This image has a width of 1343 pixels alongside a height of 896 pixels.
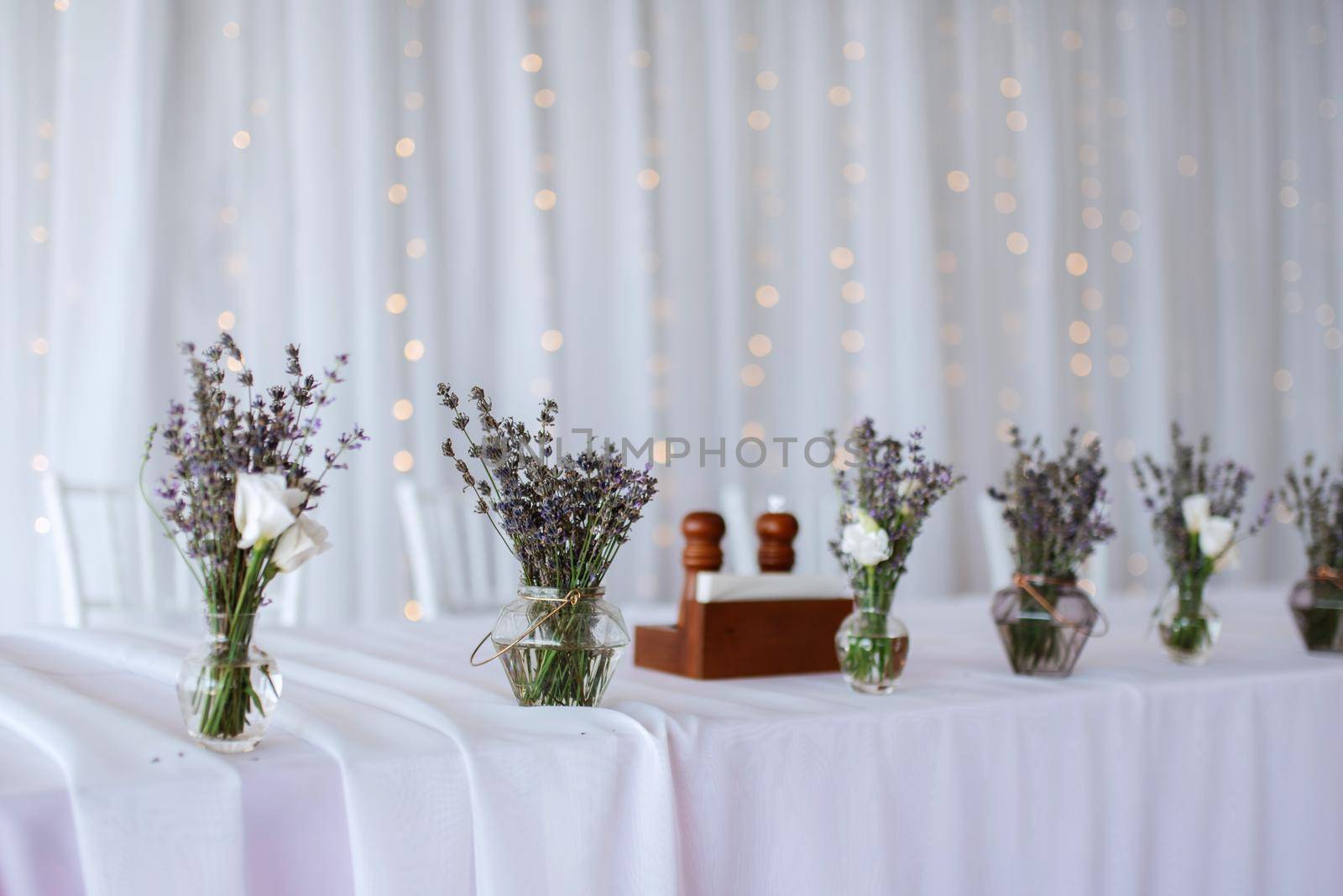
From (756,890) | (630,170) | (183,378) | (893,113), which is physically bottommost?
(756,890)

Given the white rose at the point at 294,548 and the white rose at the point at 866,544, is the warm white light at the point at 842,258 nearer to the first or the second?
the white rose at the point at 866,544

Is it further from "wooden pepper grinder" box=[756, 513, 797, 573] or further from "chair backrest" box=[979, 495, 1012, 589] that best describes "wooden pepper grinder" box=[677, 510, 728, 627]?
"chair backrest" box=[979, 495, 1012, 589]

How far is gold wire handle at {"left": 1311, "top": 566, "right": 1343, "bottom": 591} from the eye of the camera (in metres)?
1.68

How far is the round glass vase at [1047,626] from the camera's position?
138 cm

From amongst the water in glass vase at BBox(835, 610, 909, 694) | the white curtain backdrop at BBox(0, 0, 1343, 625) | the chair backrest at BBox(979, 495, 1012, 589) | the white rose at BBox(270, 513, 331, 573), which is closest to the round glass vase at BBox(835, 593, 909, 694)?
the water in glass vase at BBox(835, 610, 909, 694)

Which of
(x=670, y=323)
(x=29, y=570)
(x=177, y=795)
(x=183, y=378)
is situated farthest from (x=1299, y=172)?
(x=177, y=795)

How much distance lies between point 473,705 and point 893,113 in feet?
11.8

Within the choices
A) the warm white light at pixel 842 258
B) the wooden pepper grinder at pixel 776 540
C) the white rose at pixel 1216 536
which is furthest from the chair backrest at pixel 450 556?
the warm white light at pixel 842 258

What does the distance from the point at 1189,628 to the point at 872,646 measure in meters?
0.55

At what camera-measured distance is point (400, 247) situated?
3.49 metres

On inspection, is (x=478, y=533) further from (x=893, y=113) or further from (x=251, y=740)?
(x=893, y=113)

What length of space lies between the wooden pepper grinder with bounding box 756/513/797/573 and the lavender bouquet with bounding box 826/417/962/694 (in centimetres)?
18

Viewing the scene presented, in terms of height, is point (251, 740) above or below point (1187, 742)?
above

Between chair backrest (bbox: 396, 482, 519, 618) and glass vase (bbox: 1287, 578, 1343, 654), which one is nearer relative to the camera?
glass vase (bbox: 1287, 578, 1343, 654)
